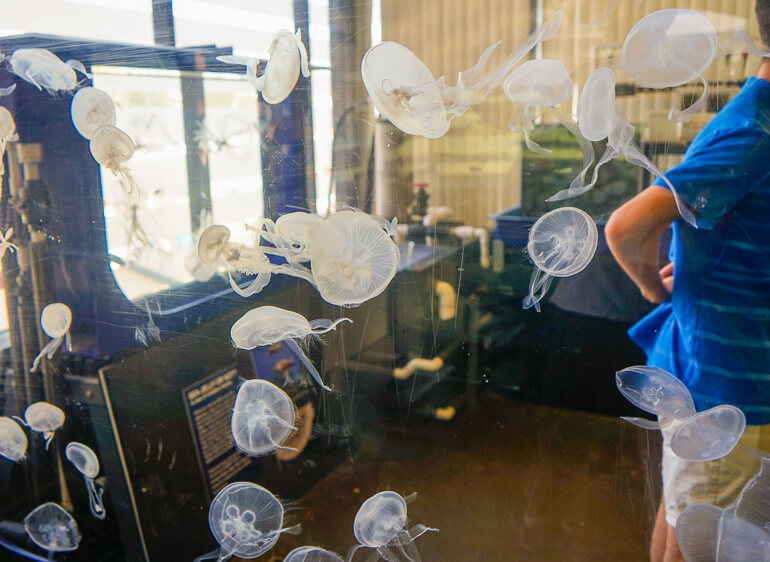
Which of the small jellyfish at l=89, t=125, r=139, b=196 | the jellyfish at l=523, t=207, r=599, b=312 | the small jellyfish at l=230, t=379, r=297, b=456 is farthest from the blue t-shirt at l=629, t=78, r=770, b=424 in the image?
the small jellyfish at l=89, t=125, r=139, b=196

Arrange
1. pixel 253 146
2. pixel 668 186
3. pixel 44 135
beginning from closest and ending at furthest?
pixel 668 186 → pixel 253 146 → pixel 44 135

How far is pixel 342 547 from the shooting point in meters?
1.06

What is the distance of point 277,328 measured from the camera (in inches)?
41.0

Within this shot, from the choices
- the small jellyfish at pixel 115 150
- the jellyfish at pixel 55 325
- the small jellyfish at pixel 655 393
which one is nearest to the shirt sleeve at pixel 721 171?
the small jellyfish at pixel 655 393

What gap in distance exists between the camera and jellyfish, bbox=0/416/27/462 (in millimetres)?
1400

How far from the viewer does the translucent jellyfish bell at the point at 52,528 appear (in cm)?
138

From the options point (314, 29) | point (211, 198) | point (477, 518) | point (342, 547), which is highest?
point (314, 29)

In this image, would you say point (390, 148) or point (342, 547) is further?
point (342, 547)

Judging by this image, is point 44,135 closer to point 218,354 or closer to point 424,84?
point 218,354

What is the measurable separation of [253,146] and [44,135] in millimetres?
541

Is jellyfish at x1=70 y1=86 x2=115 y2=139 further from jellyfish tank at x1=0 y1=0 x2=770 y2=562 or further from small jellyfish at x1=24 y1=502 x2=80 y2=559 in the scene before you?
small jellyfish at x1=24 y1=502 x2=80 y2=559

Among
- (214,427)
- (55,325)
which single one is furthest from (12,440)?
(214,427)

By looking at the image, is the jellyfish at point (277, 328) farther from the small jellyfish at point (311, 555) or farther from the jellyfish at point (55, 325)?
the jellyfish at point (55, 325)

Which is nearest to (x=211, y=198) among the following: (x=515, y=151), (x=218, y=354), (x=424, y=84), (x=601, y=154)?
(x=218, y=354)
